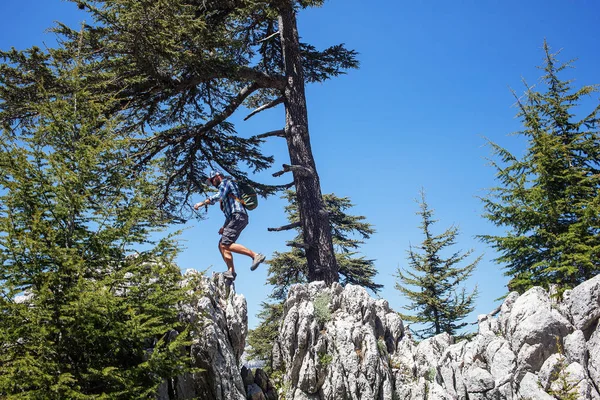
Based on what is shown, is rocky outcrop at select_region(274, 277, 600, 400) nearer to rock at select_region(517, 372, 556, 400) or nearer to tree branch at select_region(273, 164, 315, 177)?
rock at select_region(517, 372, 556, 400)

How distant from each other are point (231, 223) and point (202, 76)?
4620 mm

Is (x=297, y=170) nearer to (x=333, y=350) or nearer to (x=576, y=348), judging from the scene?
(x=333, y=350)

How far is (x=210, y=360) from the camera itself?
25.5 ft

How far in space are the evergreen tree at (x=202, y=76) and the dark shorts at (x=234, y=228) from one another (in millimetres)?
2138

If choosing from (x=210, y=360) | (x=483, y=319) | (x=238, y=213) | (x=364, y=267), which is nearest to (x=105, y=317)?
(x=210, y=360)

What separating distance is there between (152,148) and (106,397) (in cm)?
830

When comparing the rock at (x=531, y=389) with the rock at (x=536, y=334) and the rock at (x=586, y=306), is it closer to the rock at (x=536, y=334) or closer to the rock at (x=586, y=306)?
the rock at (x=536, y=334)

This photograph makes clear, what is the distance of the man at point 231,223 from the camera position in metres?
9.91

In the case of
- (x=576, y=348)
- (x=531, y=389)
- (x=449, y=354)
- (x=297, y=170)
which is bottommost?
(x=531, y=389)

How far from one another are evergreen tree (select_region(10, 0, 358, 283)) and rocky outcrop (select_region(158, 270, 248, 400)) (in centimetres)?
303

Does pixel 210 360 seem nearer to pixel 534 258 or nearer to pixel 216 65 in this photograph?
pixel 216 65

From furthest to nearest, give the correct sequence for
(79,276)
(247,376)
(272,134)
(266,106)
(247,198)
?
1. (266,106)
2. (272,134)
3. (247,198)
4. (247,376)
5. (79,276)

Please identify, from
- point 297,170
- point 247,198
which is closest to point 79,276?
point 247,198

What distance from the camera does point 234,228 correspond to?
1016cm
